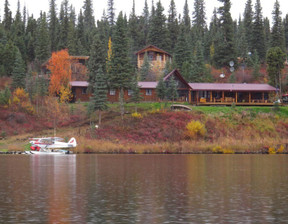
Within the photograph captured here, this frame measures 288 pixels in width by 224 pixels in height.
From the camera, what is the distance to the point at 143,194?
28391 mm

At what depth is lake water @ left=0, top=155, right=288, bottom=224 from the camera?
70.7 feet

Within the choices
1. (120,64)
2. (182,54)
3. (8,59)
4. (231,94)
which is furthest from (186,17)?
(120,64)

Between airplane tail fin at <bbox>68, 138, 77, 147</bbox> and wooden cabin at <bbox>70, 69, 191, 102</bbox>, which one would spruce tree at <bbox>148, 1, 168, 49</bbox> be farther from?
airplane tail fin at <bbox>68, 138, 77, 147</bbox>

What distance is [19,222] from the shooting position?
65.3ft

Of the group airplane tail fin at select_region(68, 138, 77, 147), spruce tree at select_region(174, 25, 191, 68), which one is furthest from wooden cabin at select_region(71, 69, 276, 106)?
airplane tail fin at select_region(68, 138, 77, 147)

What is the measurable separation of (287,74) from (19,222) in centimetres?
9407

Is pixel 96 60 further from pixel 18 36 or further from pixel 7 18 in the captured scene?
pixel 7 18

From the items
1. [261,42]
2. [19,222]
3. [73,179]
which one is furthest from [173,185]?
[261,42]

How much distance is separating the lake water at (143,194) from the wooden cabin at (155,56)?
6691 centimetres

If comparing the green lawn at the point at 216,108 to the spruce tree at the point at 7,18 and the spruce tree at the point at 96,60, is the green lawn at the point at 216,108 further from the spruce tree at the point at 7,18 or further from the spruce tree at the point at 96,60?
the spruce tree at the point at 7,18

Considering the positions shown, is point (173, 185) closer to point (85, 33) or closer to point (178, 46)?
point (178, 46)

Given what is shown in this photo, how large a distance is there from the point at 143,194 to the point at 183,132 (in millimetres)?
42418

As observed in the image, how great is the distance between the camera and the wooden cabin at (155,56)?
111 m

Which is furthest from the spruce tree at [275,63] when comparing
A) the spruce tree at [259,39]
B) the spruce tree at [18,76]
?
the spruce tree at [18,76]
